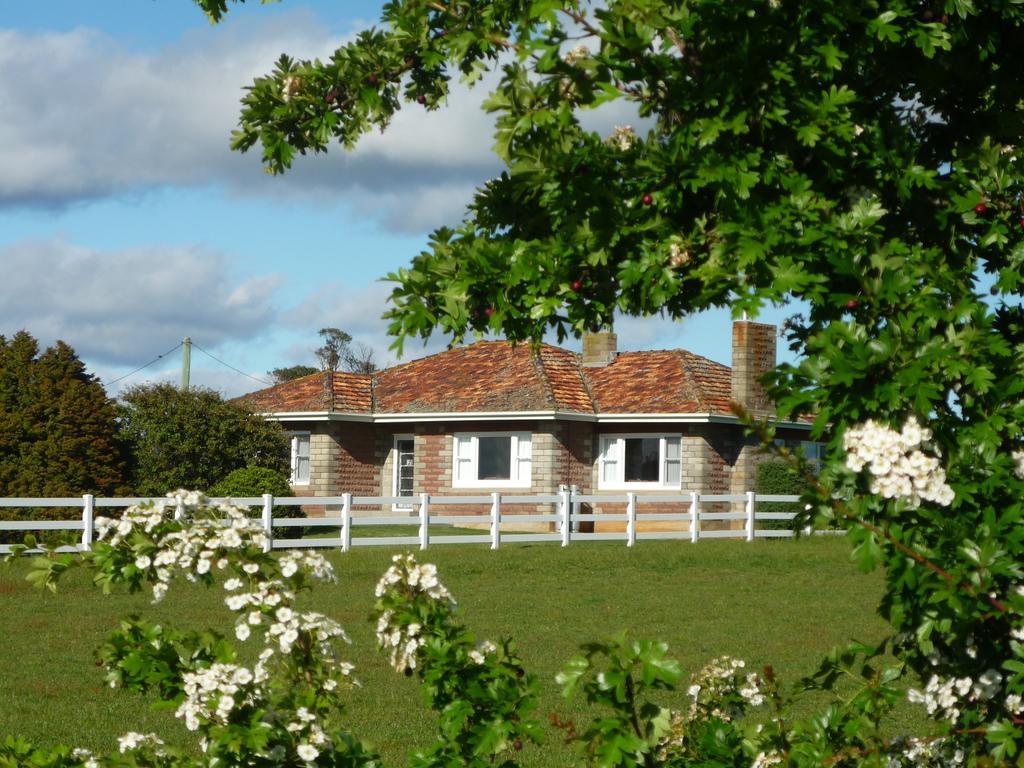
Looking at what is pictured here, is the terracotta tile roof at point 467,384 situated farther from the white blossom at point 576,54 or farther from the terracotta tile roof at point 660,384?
the white blossom at point 576,54

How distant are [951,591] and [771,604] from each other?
52.2 ft

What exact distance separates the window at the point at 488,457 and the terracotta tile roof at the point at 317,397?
3.35 meters

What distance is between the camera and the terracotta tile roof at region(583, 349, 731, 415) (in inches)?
1401

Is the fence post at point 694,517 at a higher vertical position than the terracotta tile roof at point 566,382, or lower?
lower

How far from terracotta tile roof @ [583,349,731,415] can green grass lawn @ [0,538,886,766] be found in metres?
7.96

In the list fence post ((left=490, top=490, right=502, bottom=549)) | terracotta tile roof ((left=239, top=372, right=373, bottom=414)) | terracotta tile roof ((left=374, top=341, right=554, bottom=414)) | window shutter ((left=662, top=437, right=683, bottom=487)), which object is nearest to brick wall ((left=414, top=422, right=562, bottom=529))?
terracotta tile roof ((left=374, top=341, right=554, bottom=414))

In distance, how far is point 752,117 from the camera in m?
4.10

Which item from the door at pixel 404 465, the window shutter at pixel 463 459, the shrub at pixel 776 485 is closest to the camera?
the shrub at pixel 776 485

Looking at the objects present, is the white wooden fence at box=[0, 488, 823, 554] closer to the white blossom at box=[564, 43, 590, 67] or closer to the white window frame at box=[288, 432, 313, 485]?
the white window frame at box=[288, 432, 313, 485]

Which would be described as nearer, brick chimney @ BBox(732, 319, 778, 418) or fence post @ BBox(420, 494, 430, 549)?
fence post @ BBox(420, 494, 430, 549)

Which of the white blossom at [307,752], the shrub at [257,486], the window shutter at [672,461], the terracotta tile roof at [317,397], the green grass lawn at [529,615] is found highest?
the terracotta tile roof at [317,397]

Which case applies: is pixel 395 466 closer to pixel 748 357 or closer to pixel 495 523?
pixel 748 357

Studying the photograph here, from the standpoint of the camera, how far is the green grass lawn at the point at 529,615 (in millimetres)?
10367

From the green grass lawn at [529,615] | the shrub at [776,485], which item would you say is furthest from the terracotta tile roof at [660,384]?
the green grass lawn at [529,615]
